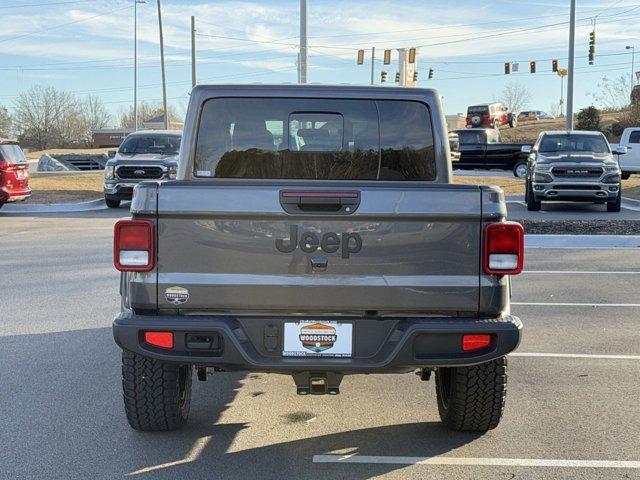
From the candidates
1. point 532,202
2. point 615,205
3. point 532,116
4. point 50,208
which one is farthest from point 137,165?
point 532,116

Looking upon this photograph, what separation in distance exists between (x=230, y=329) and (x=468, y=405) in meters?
1.48

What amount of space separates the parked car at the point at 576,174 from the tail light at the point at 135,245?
609 inches

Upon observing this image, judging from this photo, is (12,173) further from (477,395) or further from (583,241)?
(477,395)

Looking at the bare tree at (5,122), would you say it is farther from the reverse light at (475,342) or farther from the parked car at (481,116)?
the reverse light at (475,342)

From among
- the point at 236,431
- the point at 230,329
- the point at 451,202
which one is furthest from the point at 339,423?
the point at 451,202

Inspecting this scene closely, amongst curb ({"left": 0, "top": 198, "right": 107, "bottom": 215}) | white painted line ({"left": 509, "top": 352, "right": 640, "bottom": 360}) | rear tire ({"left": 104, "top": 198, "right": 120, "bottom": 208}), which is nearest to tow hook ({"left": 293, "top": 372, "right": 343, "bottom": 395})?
white painted line ({"left": 509, "top": 352, "right": 640, "bottom": 360})

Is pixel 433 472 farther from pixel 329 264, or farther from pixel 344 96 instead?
pixel 344 96

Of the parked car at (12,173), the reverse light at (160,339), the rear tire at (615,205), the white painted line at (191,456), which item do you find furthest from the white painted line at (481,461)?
the parked car at (12,173)

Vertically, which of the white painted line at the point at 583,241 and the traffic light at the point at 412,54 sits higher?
the traffic light at the point at 412,54

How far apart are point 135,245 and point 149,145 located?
17.3 metres

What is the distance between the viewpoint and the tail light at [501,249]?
3988 mm

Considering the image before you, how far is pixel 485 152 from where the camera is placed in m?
33.8

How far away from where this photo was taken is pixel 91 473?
4.09 metres

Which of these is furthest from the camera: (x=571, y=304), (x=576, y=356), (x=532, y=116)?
(x=532, y=116)
